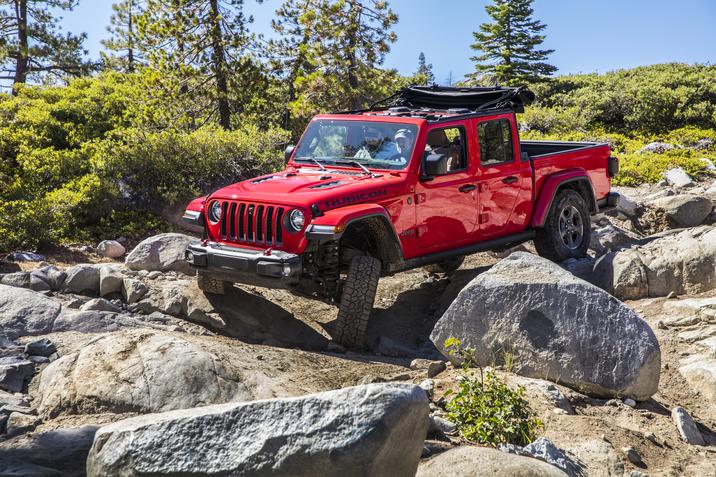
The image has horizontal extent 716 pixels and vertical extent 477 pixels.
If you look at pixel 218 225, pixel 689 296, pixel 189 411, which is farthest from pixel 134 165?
pixel 189 411

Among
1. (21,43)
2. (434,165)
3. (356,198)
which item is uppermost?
(21,43)

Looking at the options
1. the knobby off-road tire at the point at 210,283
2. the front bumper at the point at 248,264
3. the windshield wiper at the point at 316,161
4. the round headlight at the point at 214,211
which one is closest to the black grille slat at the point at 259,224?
the front bumper at the point at 248,264

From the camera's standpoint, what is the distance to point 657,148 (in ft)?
63.6

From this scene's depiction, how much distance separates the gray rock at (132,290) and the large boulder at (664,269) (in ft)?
16.6

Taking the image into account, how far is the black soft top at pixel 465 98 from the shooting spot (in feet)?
31.4

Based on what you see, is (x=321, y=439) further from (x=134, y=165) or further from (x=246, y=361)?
(x=134, y=165)

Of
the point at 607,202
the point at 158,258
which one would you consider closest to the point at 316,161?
the point at 158,258

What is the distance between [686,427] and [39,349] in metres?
5.05

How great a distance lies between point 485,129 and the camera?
29.5 feet

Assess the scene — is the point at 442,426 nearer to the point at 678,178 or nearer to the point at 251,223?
the point at 251,223

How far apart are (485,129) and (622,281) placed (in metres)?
2.27

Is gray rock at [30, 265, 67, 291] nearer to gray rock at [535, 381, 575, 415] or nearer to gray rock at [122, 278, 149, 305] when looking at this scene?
gray rock at [122, 278, 149, 305]

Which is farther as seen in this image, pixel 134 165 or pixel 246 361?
pixel 134 165

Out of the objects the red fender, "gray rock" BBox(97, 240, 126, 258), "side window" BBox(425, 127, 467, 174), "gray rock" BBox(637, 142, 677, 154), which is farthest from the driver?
"gray rock" BBox(637, 142, 677, 154)
